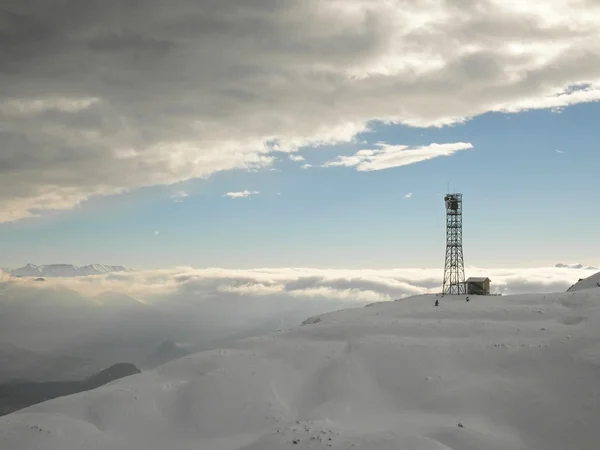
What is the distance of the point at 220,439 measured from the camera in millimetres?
33562

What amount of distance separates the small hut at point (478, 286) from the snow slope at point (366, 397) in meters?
24.0

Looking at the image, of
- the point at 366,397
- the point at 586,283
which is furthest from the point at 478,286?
the point at 366,397

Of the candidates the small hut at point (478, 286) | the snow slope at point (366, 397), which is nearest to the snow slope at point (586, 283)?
the small hut at point (478, 286)

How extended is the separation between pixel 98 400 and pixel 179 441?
29.5 ft

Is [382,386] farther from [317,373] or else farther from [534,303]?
[534,303]

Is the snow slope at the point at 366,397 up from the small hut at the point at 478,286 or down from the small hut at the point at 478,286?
down

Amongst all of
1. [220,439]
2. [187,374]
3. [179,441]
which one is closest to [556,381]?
[220,439]

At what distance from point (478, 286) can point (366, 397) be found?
4432 centimetres

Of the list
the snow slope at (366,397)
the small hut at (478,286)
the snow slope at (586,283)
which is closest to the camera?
the snow slope at (366,397)

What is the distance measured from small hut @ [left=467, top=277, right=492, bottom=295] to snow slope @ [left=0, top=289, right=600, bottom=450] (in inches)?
944

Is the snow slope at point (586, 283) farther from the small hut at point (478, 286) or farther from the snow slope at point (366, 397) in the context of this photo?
the snow slope at point (366, 397)

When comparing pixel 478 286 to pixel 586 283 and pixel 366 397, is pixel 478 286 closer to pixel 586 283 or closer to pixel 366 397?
pixel 586 283

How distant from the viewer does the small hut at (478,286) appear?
75.1 meters

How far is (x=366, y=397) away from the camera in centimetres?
3747
